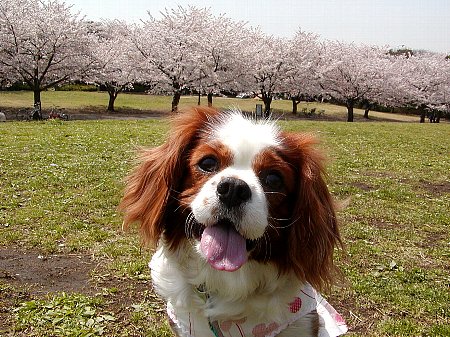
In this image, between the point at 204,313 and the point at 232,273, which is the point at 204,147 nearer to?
the point at 232,273

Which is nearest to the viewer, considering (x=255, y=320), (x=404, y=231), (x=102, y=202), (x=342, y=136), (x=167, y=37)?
(x=255, y=320)

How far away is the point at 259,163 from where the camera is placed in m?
2.46


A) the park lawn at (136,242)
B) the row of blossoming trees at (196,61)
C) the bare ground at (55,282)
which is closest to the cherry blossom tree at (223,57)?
the row of blossoming trees at (196,61)

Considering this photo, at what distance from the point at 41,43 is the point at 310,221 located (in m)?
29.3

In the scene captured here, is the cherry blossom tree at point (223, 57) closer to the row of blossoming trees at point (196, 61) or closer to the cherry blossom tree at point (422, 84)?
the row of blossoming trees at point (196, 61)

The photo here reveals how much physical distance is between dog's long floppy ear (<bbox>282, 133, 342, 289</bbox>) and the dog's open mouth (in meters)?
0.32

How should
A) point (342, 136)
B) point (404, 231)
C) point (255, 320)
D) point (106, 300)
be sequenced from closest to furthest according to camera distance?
point (255, 320) → point (106, 300) → point (404, 231) → point (342, 136)

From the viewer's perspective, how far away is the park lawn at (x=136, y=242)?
3.78 meters

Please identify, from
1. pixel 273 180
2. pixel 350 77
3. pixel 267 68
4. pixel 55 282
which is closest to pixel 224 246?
pixel 273 180

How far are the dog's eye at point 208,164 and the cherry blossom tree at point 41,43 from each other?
2640 centimetres

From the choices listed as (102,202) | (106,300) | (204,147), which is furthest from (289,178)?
(102,202)

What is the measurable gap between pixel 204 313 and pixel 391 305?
2159 mm

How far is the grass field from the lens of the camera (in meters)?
3.78

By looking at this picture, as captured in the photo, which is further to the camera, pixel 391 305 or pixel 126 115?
pixel 126 115
